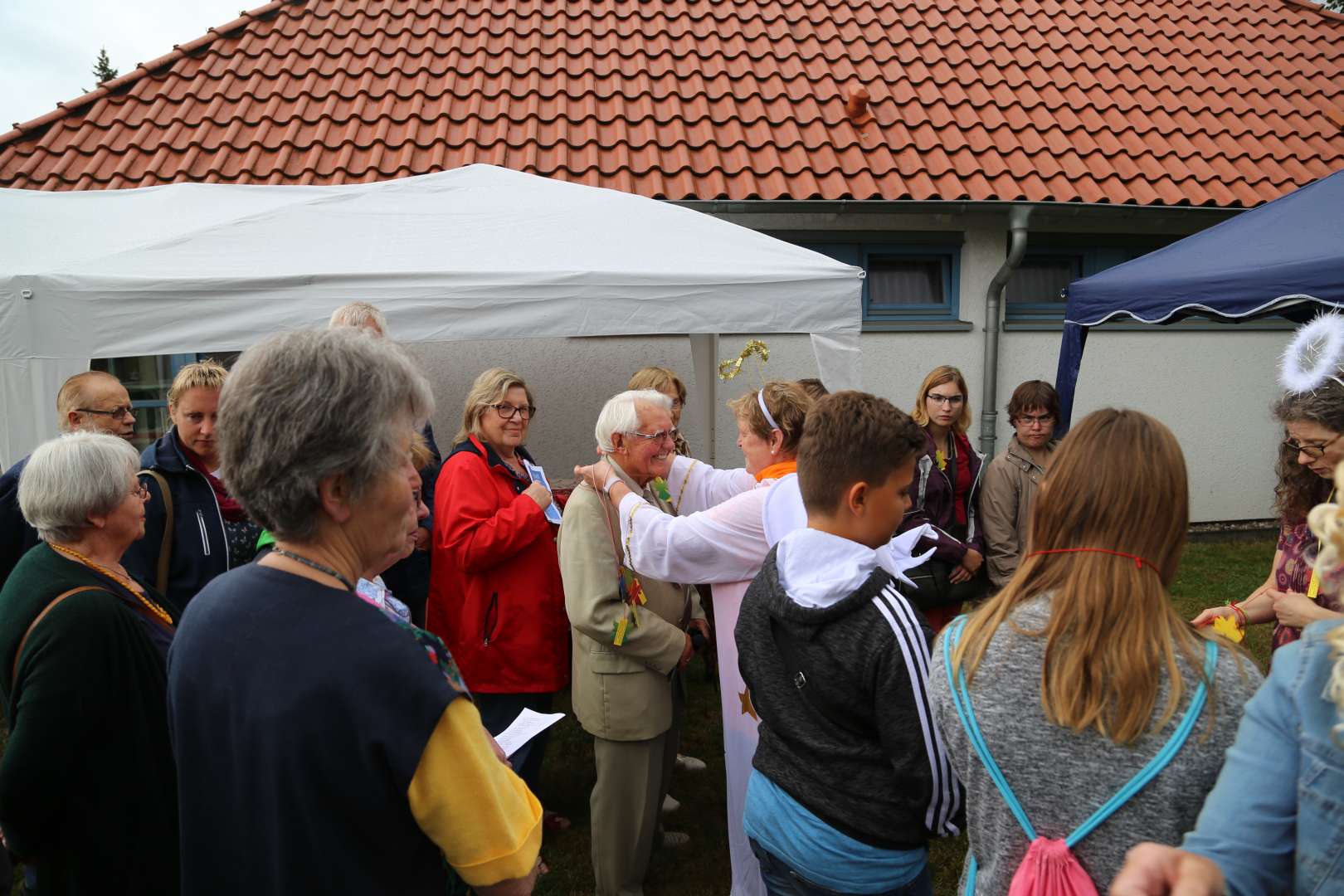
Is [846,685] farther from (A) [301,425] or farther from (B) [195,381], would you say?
(B) [195,381]

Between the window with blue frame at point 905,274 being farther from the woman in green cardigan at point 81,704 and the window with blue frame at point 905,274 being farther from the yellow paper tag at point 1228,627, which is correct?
the woman in green cardigan at point 81,704

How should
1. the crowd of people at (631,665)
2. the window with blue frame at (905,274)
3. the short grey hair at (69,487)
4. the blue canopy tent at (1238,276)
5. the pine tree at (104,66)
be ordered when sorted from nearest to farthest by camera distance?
the crowd of people at (631,665) < the short grey hair at (69,487) < the blue canopy tent at (1238,276) < the window with blue frame at (905,274) < the pine tree at (104,66)

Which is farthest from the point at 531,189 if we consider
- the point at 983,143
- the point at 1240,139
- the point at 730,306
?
the point at 1240,139

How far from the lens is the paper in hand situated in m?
3.08

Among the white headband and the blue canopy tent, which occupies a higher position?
the blue canopy tent

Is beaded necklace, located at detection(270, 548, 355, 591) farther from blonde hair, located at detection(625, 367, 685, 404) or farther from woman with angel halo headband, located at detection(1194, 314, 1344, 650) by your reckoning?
blonde hair, located at detection(625, 367, 685, 404)

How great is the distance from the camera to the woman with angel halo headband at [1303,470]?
246cm

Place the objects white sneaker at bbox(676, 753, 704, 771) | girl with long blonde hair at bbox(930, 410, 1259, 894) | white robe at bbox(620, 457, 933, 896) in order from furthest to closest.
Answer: white sneaker at bbox(676, 753, 704, 771) → white robe at bbox(620, 457, 933, 896) → girl with long blonde hair at bbox(930, 410, 1259, 894)

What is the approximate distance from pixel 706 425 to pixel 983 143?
4.07m

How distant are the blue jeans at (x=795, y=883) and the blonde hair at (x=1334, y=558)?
1083mm

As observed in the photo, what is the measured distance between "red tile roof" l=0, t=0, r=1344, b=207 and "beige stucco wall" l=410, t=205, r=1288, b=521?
1.81 ft

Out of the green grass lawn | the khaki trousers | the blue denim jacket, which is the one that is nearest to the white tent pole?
the green grass lawn

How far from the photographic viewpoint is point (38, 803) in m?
1.69

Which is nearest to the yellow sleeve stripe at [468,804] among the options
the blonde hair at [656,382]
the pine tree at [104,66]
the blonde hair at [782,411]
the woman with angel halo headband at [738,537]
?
the woman with angel halo headband at [738,537]
